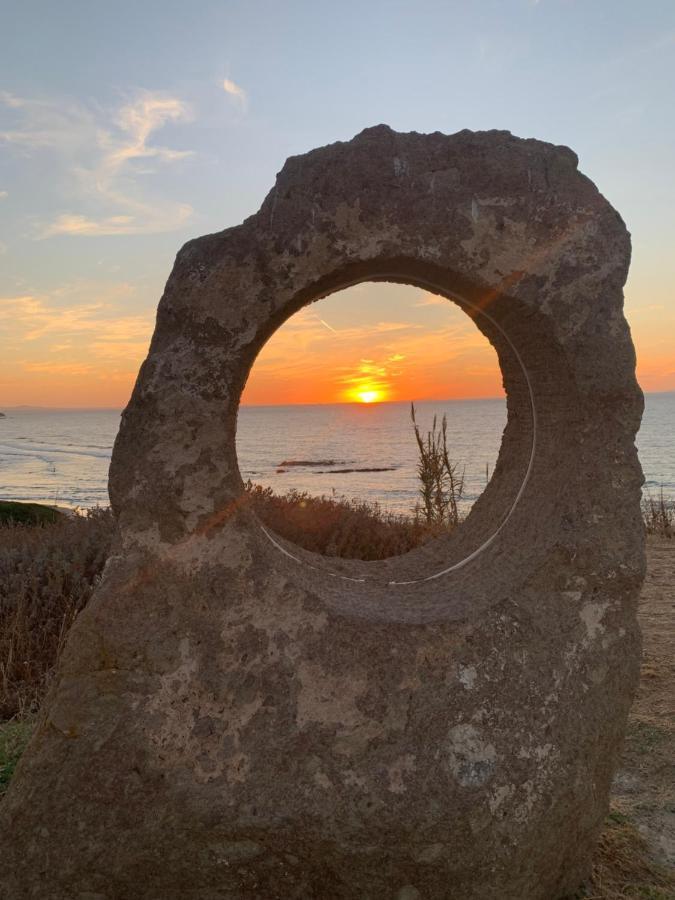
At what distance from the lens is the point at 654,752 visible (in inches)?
147

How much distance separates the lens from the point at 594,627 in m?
2.65

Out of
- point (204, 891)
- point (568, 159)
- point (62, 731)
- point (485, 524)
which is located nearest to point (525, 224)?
point (568, 159)

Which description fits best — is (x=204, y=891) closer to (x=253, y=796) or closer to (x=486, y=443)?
(x=253, y=796)

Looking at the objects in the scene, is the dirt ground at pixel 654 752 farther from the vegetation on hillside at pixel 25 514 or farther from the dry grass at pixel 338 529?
the vegetation on hillside at pixel 25 514

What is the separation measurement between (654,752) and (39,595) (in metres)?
4.35

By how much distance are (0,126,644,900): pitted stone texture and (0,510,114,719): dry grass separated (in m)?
2.14

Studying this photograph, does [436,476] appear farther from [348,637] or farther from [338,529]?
[348,637]

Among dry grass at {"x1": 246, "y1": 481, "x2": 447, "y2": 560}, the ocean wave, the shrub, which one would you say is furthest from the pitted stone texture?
the ocean wave

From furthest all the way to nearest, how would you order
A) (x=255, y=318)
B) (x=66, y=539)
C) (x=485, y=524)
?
(x=66, y=539)
(x=485, y=524)
(x=255, y=318)

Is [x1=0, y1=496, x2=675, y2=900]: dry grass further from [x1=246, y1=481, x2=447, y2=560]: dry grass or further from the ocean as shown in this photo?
the ocean

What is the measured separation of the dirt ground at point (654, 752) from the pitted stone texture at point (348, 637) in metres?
0.68

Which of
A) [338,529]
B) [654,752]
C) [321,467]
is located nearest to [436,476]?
[338,529]

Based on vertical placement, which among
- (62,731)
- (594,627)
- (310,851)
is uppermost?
(594,627)

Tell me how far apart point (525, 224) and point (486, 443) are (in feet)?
178
